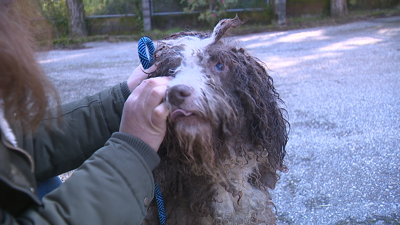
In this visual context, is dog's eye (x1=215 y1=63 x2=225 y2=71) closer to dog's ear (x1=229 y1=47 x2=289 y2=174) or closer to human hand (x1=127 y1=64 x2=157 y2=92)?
dog's ear (x1=229 y1=47 x2=289 y2=174)

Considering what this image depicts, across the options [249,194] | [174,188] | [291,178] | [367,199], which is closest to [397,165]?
[367,199]

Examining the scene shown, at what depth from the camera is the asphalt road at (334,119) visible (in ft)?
8.83

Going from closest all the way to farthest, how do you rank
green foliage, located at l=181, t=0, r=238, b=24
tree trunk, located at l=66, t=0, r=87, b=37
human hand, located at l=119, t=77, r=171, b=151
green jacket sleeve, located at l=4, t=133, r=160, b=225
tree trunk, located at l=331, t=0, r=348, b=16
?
green jacket sleeve, located at l=4, t=133, r=160, b=225 → human hand, located at l=119, t=77, r=171, b=151 → green foliage, located at l=181, t=0, r=238, b=24 → tree trunk, located at l=66, t=0, r=87, b=37 → tree trunk, located at l=331, t=0, r=348, b=16

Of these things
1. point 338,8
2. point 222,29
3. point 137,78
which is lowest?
point 137,78

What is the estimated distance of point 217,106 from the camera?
1473 millimetres

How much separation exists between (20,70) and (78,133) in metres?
0.95

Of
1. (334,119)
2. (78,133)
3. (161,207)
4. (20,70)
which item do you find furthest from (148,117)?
(334,119)

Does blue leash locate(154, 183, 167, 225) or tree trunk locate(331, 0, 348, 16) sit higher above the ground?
tree trunk locate(331, 0, 348, 16)

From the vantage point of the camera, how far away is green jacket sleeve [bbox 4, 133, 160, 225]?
3.72 feet

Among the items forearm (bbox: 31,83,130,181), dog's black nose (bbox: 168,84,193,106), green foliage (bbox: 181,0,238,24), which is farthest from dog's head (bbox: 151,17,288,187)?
green foliage (bbox: 181,0,238,24)

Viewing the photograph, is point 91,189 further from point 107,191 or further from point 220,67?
point 220,67

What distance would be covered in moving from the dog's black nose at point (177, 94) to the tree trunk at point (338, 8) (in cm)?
1459

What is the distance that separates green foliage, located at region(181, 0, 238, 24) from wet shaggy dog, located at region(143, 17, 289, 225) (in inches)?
483

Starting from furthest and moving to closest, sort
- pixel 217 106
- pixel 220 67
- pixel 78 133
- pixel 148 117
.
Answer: pixel 78 133
pixel 220 67
pixel 217 106
pixel 148 117
